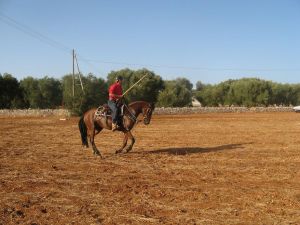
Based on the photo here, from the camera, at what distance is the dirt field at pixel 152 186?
6802 mm

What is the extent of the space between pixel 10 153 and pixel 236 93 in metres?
80.0

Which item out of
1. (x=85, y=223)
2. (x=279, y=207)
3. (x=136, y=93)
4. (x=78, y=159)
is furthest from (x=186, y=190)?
(x=136, y=93)

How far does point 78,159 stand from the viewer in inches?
531

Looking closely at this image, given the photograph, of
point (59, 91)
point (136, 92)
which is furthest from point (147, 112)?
point (59, 91)

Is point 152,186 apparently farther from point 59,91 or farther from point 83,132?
point 59,91

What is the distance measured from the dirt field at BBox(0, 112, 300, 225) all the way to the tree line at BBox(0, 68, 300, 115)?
90.2 ft

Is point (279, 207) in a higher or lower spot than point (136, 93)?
lower

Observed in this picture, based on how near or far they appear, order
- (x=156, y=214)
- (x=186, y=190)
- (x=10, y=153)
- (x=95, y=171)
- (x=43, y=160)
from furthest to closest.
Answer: (x=10, y=153)
(x=43, y=160)
(x=95, y=171)
(x=186, y=190)
(x=156, y=214)

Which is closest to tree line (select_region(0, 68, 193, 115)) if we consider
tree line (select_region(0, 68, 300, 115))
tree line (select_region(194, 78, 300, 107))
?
tree line (select_region(0, 68, 300, 115))

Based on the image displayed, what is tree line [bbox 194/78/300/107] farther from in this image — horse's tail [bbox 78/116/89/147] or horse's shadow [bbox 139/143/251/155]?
horse's tail [bbox 78/116/89/147]

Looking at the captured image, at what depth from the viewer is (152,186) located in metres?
9.16

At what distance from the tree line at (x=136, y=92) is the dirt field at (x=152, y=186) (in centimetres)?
2750

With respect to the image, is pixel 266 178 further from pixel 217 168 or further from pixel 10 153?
pixel 10 153

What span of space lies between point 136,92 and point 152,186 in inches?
2281
